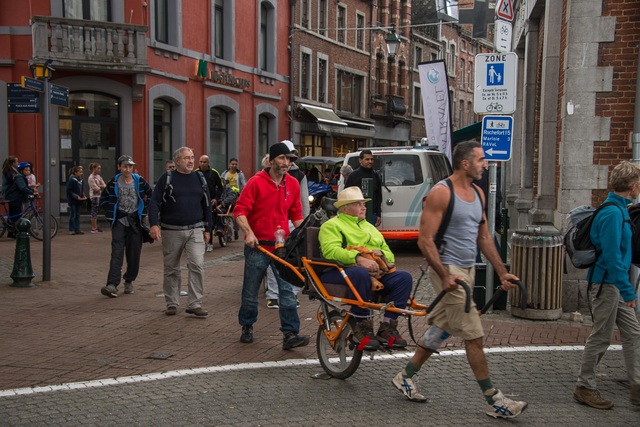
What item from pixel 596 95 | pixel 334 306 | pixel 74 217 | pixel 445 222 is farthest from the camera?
pixel 74 217

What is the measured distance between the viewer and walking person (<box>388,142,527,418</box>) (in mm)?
4812

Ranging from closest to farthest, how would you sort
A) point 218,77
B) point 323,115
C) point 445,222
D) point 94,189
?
point 445,222 → point 94,189 → point 218,77 → point 323,115

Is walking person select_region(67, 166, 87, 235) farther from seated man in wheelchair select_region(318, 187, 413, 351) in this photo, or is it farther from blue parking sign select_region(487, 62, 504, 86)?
seated man in wheelchair select_region(318, 187, 413, 351)

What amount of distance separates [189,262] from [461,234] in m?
4.10

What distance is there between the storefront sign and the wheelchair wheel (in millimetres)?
17959

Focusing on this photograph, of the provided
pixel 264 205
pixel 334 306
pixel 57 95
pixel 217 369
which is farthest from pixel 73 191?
pixel 334 306

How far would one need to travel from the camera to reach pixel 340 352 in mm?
5727

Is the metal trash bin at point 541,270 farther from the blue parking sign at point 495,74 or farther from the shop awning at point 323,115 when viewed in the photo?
the shop awning at point 323,115

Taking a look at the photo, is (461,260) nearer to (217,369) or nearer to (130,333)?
(217,369)

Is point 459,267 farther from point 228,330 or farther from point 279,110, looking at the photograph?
point 279,110

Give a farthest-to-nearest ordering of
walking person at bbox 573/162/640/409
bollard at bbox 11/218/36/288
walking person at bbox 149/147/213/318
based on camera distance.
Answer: bollard at bbox 11/218/36/288 < walking person at bbox 149/147/213/318 < walking person at bbox 573/162/640/409

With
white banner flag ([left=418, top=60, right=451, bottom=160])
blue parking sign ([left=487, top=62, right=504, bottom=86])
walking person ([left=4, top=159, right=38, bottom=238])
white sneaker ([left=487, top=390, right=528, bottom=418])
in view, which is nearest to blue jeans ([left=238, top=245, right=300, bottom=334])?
white sneaker ([left=487, top=390, right=528, bottom=418])

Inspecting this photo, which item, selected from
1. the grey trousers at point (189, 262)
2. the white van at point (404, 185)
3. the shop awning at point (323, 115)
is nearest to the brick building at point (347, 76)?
the shop awning at point (323, 115)

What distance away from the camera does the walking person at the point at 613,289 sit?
16.7 ft
